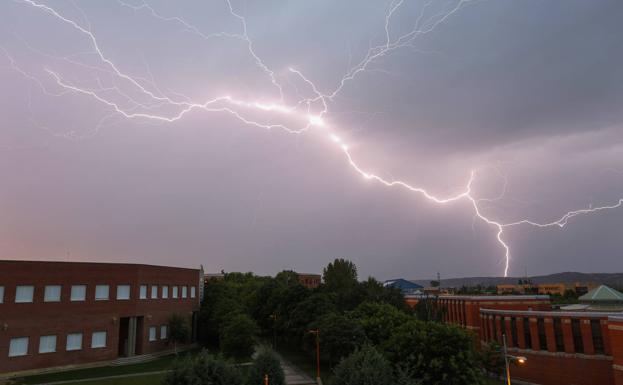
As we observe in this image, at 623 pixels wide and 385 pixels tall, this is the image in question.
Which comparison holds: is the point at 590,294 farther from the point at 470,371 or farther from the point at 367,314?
the point at 470,371

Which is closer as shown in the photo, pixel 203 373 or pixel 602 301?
pixel 203 373

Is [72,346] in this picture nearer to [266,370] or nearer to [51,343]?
[51,343]

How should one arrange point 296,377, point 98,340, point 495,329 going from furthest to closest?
point 495,329 < point 98,340 < point 296,377

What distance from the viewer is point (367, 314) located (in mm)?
37094

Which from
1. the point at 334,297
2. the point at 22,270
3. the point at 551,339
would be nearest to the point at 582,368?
the point at 551,339

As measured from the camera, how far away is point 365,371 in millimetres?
17984

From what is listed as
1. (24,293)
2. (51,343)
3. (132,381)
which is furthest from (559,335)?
(24,293)

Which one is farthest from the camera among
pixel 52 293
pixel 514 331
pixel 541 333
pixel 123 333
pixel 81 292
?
pixel 123 333

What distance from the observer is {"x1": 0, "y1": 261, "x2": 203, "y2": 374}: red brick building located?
103 feet

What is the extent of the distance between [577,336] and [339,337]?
17.4 m

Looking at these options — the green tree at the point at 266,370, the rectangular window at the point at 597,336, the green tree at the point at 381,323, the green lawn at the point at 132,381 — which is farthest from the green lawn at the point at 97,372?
the rectangular window at the point at 597,336

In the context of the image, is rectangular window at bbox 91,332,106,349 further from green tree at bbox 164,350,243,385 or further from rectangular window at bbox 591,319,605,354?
rectangular window at bbox 591,319,605,354

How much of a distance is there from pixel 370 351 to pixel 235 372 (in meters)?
6.02

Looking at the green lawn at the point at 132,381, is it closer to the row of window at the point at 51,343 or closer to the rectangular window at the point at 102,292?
the row of window at the point at 51,343
